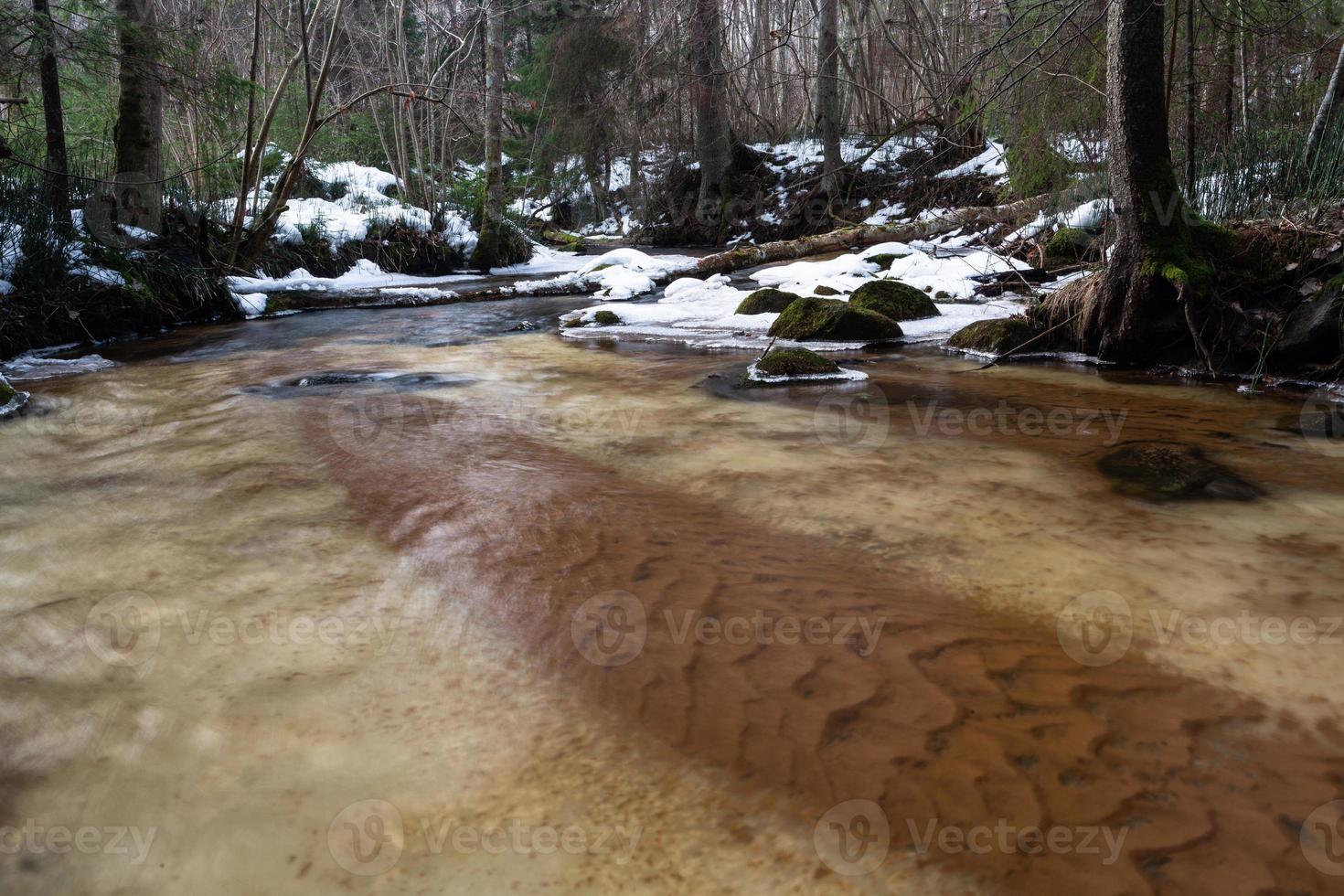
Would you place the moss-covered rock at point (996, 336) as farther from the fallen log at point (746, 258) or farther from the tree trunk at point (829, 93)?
the tree trunk at point (829, 93)

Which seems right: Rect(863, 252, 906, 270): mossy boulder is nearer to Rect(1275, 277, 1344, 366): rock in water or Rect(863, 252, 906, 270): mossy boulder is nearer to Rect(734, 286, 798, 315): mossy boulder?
Rect(734, 286, 798, 315): mossy boulder

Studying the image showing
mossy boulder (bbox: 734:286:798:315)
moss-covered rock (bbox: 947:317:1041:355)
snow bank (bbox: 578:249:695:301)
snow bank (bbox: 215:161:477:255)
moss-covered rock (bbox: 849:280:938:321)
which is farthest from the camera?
snow bank (bbox: 215:161:477:255)

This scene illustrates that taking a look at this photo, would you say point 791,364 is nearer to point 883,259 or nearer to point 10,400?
point 10,400

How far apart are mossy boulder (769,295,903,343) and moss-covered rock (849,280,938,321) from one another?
420 millimetres

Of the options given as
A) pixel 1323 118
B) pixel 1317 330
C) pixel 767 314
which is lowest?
pixel 1317 330

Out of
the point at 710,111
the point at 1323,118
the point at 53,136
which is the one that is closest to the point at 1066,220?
the point at 1323,118

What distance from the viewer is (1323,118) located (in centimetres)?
564

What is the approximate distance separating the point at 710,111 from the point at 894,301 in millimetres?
10806

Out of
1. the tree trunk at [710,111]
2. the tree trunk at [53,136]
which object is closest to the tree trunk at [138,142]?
the tree trunk at [53,136]

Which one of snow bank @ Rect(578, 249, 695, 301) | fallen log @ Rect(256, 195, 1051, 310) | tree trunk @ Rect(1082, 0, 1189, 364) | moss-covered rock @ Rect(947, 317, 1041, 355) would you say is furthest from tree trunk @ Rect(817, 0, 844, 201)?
tree trunk @ Rect(1082, 0, 1189, 364)

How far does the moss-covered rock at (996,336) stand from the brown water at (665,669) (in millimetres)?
2330

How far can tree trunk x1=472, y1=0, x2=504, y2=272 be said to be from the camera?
13.2 metres

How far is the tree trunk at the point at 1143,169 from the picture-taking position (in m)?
4.86

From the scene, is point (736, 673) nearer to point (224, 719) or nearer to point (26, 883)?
point (224, 719)
